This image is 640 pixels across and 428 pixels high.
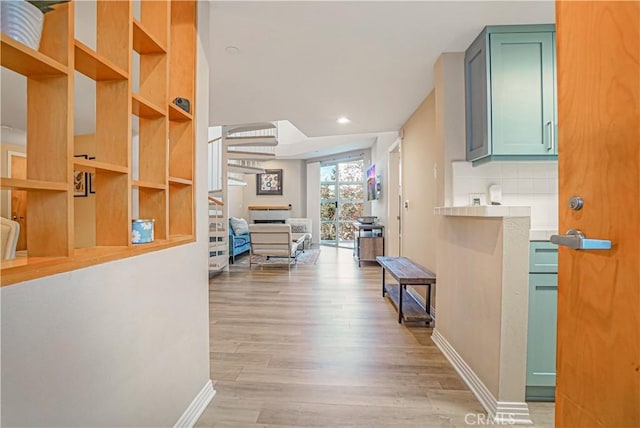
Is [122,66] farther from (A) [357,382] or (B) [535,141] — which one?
(B) [535,141]

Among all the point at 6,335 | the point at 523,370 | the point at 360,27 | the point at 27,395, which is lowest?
the point at 523,370

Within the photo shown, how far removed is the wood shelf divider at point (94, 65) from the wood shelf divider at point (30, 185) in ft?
1.44

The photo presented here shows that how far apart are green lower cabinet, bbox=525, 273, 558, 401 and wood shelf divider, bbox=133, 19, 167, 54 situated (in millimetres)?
2207

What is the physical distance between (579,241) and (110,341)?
1402 millimetres

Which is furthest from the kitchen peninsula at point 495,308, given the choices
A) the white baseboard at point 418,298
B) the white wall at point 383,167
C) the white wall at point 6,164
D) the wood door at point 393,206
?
the white wall at point 6,164

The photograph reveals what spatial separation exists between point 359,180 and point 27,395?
28.4 ft

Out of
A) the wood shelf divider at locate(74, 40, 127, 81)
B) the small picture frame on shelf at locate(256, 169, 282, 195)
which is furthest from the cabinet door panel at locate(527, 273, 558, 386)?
the small picture frame on shelf at locate(256, 169, 282, 195)

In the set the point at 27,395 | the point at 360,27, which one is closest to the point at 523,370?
the point at 27,395

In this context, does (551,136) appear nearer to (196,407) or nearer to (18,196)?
(196,407)

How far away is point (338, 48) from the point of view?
229 cm

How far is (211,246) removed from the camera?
5133mm

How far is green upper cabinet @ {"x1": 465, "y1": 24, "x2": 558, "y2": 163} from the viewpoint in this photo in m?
2.01

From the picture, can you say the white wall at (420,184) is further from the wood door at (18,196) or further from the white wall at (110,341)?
the wood door at (18,196)

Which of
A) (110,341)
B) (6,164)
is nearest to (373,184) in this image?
(110,341)
